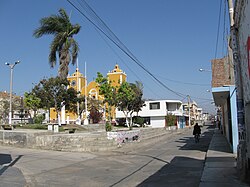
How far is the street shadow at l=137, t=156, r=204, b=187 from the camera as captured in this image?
879 centimetres

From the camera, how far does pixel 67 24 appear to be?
106ft

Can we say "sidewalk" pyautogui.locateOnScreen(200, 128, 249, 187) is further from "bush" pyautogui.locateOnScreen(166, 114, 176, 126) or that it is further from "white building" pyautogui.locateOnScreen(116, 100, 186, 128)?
"white building" pyautogui.locateOnScreen(116, 100, 186, 128)

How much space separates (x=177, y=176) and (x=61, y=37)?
24526mm

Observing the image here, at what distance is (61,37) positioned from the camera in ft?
103

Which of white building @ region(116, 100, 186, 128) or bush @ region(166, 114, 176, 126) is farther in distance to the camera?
white building @ region(116, 100, 186, 128)

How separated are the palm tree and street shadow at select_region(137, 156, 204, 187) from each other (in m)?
20.6

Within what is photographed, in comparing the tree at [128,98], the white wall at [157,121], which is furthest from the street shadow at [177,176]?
the white wall at [157,121]

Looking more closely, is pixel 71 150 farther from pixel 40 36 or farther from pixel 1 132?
pixel 40 36

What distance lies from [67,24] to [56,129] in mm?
12915

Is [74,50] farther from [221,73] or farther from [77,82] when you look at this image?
[77,82]

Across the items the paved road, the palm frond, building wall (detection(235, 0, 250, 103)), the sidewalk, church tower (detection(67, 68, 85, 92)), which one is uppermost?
church tower (detection(67, 68, 85, 92))

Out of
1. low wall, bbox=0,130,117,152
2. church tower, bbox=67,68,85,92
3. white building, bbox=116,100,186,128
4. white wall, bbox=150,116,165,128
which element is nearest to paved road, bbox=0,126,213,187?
low wall, bbox=0,130,117,152

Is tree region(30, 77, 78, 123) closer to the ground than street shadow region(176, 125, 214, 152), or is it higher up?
A: higher up

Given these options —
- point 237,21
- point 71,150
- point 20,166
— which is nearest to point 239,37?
point 237,21
